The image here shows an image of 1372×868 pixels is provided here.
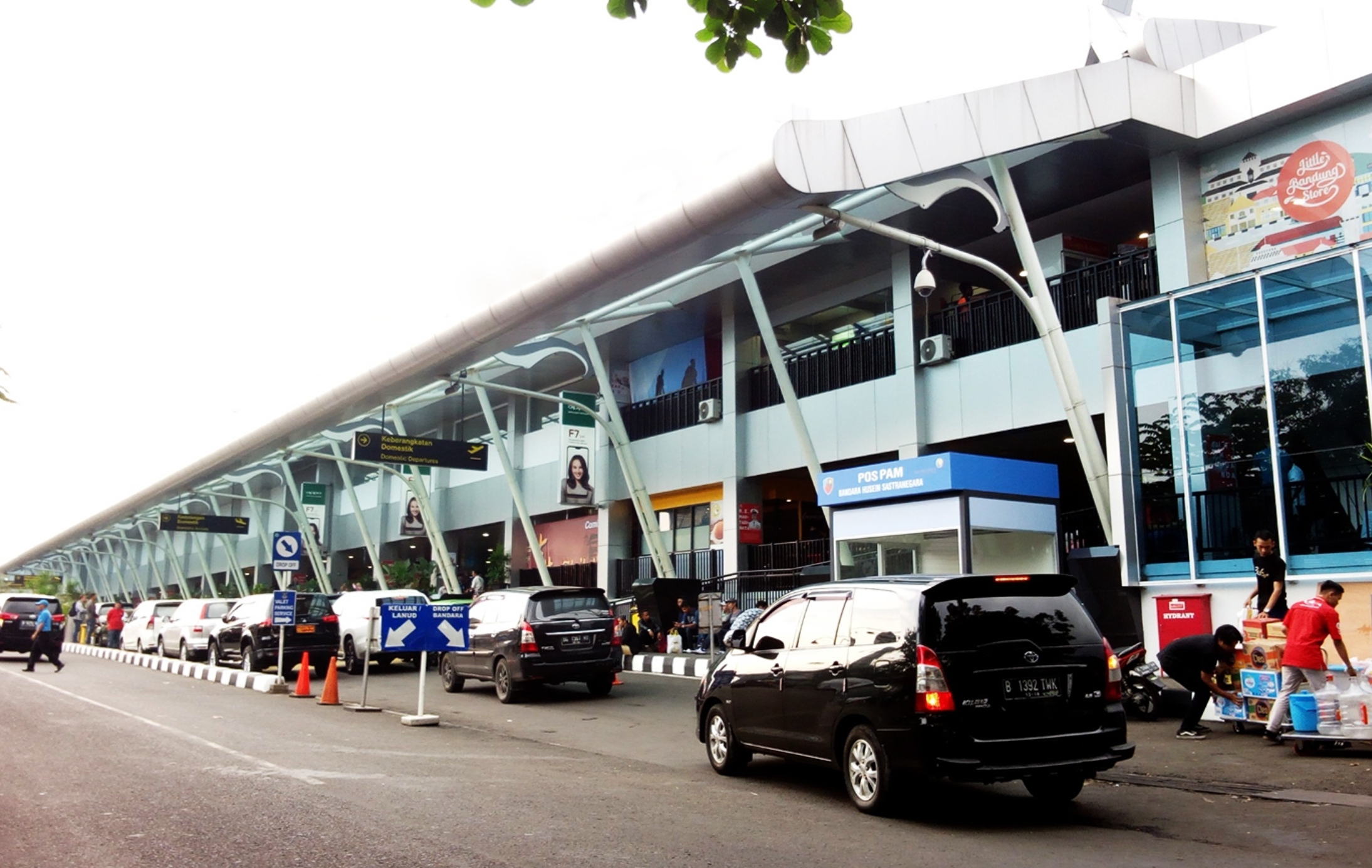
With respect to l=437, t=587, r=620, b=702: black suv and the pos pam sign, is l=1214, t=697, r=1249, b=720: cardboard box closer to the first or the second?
l=437, t=587, r=620, b=702: black suv

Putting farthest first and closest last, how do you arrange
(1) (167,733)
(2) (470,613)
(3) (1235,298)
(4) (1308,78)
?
(2) (470,613) → (4) (1308,78) → (3) (1235,298) → (1) (167,733)

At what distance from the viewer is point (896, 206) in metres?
22.5

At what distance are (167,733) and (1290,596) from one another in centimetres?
1289

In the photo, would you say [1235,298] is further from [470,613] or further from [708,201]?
[470,613]

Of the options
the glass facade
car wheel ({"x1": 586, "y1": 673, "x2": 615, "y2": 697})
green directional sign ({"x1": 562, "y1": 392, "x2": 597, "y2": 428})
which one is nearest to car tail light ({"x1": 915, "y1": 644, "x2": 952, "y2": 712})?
the glass facade

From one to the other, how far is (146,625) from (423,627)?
2164 cm

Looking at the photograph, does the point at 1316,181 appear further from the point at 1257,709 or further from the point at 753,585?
the point at 753,585

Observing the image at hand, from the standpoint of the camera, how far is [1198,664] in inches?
464

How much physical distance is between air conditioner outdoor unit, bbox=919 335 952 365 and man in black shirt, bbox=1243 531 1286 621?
35.0 feet

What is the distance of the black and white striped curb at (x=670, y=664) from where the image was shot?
21812 millimetres

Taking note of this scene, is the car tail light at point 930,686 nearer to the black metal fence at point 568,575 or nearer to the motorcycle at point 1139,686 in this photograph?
the motorcycle at point 1139,686

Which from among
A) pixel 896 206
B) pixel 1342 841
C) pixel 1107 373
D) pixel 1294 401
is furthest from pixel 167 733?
pixel 896 206

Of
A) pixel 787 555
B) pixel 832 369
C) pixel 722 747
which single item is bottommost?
pixel 722 747

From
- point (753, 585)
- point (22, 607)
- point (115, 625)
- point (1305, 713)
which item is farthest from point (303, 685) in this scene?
point (115, 625)
